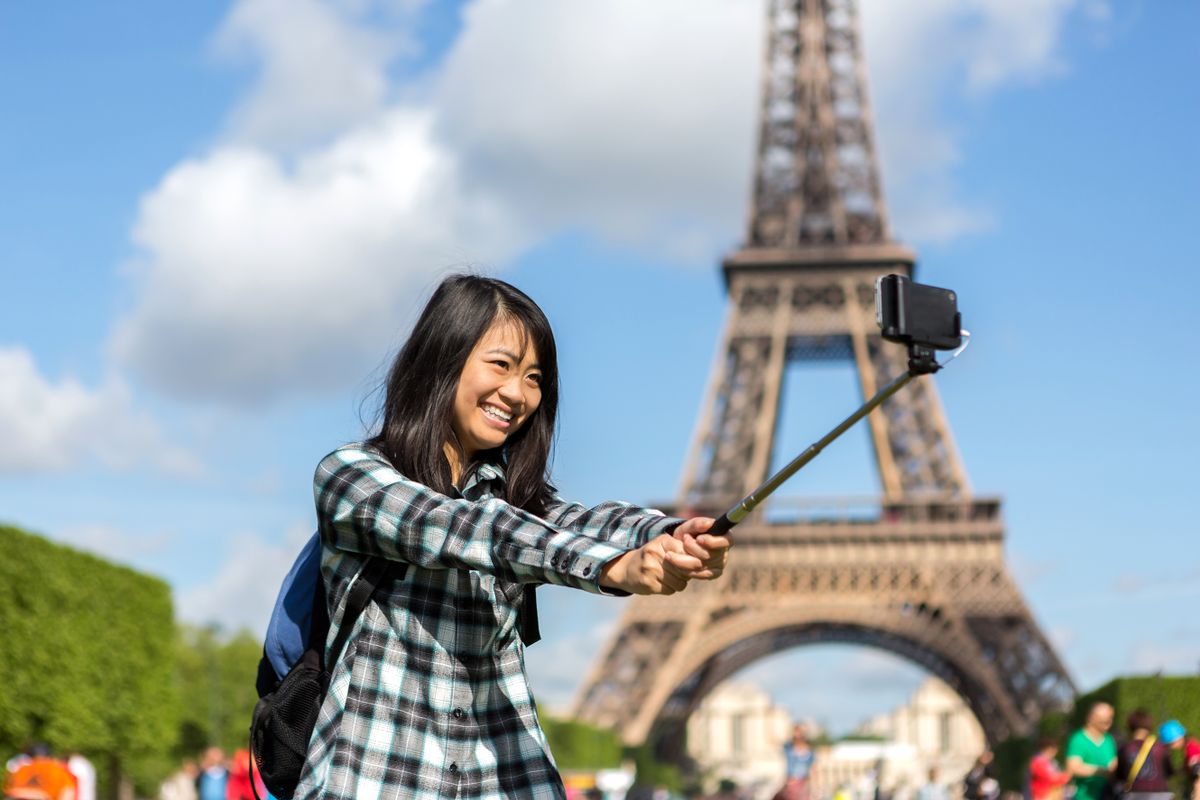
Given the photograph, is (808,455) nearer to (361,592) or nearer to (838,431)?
(838,431)

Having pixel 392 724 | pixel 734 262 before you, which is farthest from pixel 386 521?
pixel 734 262

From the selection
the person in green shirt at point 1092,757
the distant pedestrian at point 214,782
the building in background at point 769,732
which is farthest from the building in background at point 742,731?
the person in green shirt at point 1092,757

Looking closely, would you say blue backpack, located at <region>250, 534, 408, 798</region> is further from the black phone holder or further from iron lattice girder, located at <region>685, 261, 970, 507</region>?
iron lattice girder, located at <region>685, 261, 970, 507</region>

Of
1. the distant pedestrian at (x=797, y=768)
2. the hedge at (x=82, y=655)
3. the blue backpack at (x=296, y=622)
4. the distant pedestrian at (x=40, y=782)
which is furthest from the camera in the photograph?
the hedge at (x=82, y=655)

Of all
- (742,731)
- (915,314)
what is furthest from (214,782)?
(742,731)

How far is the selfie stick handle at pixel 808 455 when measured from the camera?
87.3 inches

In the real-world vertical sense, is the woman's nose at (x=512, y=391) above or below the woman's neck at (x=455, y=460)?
above

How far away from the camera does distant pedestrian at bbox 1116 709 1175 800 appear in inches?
366

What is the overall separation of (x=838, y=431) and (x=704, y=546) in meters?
0.24

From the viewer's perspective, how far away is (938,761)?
381 ft

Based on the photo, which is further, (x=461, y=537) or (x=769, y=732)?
(x=769, y=732)

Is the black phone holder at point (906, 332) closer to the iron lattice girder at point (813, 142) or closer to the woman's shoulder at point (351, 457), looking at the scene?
the woman's shoulder at point (351, 457)

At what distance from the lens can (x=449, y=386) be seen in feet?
9.29

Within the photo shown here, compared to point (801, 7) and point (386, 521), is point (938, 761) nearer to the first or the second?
point (801, 7)
